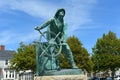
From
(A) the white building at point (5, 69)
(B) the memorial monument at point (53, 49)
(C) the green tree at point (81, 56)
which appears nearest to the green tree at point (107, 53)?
(C) the green tree at point (81, 56)

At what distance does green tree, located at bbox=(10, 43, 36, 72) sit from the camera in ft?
156

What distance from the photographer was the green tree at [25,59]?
4769cm

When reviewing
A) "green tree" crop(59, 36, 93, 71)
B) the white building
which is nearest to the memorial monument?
"green tree" crop(59, 36, 93, 71)

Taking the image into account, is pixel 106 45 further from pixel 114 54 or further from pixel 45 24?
pixel 45 24

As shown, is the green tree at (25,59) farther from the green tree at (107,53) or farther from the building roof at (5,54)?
the building roof at (5,54)

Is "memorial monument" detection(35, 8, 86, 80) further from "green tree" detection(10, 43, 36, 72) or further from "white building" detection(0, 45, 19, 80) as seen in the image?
"white building" detection(0, 45, 19, 80)

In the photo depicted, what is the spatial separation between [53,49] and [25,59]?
35.5m

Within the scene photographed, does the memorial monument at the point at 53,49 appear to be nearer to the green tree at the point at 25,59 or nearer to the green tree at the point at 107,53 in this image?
the green tree at the point at 25,59

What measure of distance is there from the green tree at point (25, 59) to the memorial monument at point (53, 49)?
34103mm

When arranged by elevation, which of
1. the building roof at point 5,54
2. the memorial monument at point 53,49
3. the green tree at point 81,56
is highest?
the building roof at point 5,54

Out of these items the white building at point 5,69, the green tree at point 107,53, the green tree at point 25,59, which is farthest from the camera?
the white building at point 5,69

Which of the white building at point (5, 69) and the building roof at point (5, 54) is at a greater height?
the building roof at point (5, 54)

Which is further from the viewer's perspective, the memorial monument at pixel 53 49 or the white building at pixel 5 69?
the white building at pixel 5 69

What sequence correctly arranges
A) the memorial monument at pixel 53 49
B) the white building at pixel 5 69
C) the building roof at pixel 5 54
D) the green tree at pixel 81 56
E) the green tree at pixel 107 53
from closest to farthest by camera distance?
the memorial monument at pixel 53 49 → the green tree at pixel 81 56 → the green tree at pixel 107 53 → the white building at pixel 5 69 → the building roof at pixel 5 54
